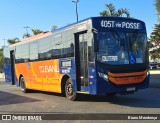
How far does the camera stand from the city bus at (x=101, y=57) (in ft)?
45.0

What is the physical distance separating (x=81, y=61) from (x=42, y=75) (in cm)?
479

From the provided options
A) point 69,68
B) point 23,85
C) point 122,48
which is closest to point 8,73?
point 23,85

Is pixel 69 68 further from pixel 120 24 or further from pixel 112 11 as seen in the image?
pixel 112 11

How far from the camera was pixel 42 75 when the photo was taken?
19172mm

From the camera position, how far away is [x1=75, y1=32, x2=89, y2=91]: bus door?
47.3 ft

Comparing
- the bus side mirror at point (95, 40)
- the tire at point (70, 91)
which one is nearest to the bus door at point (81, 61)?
the tire at point (70, 91)

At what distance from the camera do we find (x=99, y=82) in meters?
13.6

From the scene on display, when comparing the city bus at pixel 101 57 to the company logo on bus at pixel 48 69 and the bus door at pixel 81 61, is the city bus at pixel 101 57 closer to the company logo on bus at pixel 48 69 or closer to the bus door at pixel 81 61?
the bus door at pixel 81 61

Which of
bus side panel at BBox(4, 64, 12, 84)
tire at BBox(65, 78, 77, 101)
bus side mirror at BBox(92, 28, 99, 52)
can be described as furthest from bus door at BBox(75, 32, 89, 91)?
bus side panel at BBox(4, 64, 12, 84)

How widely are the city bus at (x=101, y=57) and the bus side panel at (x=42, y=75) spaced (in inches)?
2.1

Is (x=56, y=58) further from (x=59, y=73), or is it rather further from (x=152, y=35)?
(x=152, y=35)

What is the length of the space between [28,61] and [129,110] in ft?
34.0

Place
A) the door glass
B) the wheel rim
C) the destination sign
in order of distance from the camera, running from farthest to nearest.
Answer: the wheel rim < the door glass < the destination sign

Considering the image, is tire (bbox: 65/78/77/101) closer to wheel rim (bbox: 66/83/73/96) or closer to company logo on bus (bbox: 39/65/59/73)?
wheel rim (bbox: 66/83/73/96)
